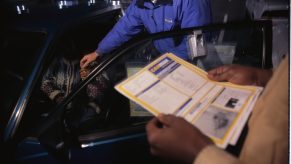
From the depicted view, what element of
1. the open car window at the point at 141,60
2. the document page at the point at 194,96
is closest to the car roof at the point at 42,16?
the open car window at the point at 141,60

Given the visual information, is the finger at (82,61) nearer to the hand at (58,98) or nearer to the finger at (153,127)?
the hand at (58,98)

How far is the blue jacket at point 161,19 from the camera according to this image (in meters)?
2.34

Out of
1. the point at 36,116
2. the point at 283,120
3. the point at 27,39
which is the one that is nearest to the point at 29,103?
the point at 36,116

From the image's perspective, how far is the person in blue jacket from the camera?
7.47 ft

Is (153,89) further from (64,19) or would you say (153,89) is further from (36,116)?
(64,19)

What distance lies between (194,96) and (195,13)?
53.5 inches

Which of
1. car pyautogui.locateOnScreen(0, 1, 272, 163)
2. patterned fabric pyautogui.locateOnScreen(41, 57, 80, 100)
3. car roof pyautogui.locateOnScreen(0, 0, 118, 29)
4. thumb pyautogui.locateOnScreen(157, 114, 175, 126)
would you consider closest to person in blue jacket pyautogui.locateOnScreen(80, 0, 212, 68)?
patterned fabric pyautogui.locateOnScreen(41, 57, 80, 100)

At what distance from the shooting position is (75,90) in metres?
1.51

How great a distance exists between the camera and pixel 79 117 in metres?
1.82

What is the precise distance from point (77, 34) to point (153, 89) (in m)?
1.36

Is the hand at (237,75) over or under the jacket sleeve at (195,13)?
under

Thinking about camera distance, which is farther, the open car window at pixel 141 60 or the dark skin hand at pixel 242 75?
the open car window at pixel 141 60

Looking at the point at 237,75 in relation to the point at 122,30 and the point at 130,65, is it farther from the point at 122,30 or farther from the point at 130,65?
the point at 122,30

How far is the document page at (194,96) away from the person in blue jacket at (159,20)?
818mm
